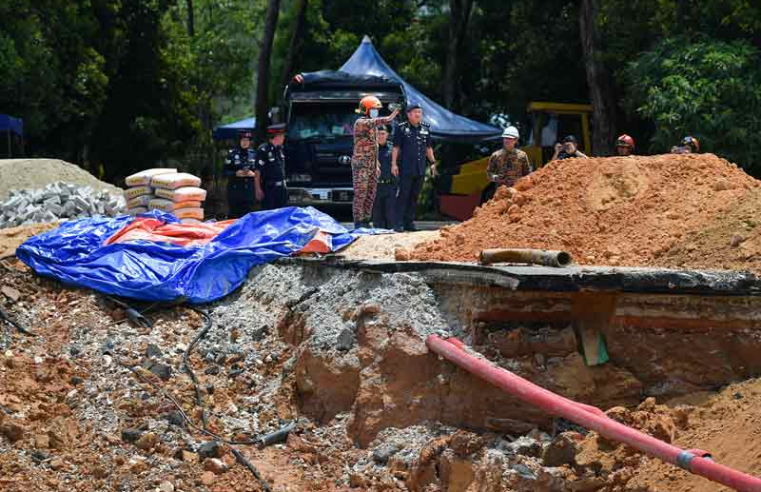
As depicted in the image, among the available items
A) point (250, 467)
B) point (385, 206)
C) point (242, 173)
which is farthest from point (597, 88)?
point (250, 467)

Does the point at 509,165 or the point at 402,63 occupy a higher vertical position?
the point at 509,165

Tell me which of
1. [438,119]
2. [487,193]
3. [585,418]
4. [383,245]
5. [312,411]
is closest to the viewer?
[585,418]

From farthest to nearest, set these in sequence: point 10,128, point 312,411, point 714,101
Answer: point 10,128
point 714,101
point 312,411

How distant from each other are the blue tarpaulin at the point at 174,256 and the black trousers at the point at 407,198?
215cm

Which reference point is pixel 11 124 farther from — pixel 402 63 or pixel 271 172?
pixel 402 63

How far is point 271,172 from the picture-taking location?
13.6m

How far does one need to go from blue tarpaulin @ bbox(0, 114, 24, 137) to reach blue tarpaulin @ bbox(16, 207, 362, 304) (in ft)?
26.6

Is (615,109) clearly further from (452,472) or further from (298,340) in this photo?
(452,472)

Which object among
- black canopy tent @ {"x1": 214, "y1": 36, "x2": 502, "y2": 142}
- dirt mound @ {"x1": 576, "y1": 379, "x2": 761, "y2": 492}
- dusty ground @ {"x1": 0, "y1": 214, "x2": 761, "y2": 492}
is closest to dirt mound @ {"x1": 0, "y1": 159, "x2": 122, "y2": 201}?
black canopy tent @ {"x1": 214, "y1": 36, "x2": 502, "y2": 142}

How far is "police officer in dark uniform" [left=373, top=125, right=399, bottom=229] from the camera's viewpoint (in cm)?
1195

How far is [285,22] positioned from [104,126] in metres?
9.50

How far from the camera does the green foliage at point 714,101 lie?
16.6 metres

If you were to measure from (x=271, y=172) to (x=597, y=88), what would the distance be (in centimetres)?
824

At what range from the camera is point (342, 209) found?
18406mm
